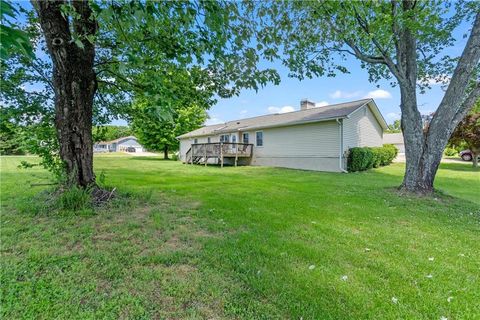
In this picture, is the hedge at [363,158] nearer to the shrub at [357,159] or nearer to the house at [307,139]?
the shrub at [357,159]

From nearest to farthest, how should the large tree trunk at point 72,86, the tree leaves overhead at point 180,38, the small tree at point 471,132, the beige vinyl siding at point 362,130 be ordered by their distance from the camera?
the tree leaves overhead at point 180,38 < the large tree trunk at point 72,86 < the beige vinyl siding at point 362,130 < the small tree at point 471,132

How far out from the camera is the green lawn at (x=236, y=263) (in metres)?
2.22

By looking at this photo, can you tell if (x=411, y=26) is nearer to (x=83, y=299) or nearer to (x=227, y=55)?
(x=227, y=55)

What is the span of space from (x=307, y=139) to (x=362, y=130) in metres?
3.67

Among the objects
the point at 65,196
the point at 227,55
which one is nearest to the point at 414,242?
the point at 227,55

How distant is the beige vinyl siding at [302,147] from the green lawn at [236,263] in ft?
29.6

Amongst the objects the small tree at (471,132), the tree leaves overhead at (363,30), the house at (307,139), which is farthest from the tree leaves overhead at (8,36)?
the small tree at (471,132)

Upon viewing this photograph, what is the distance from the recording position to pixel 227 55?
3.45 meters

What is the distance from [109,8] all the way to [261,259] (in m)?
3.04

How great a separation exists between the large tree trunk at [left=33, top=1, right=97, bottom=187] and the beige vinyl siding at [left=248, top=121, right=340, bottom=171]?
40.4ft

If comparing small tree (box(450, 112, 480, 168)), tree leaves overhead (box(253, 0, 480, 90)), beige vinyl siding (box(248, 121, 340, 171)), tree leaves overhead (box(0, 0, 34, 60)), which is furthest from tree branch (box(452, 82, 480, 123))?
small tree (box(450, 112, 480, 168))

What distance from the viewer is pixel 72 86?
4.75 meters

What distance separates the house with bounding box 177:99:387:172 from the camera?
14195mm

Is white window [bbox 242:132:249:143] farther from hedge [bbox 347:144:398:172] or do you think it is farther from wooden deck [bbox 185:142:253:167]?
hedge [bbox 347:144:398:172]
